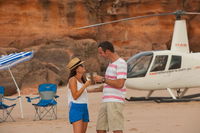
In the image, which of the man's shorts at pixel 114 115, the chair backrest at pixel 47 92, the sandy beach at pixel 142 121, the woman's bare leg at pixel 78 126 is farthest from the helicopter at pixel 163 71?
the man's shorts at pixel 114 115

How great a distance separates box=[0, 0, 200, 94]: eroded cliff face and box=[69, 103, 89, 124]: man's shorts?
15.6 meters

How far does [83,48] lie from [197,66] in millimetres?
12277

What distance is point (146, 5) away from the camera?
33.9 meters

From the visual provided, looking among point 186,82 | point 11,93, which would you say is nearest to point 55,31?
point 11,93

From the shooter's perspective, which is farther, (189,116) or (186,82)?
(186,82)

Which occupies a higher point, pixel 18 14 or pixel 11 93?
pixel 18 14

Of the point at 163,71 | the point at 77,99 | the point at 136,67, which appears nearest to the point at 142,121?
the point at 77,99

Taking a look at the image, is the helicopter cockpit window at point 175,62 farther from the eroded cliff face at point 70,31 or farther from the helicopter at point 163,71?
the eroded cliff face at point 70,31

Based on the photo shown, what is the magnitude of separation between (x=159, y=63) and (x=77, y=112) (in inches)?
352

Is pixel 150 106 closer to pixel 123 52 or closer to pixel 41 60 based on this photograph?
pixel 41 60

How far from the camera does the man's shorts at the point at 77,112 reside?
670 centimetres

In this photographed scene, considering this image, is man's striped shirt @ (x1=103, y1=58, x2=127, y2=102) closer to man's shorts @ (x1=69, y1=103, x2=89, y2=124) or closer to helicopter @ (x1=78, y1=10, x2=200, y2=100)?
man's shorts @ (x1=69, y1=103, x2=89, y2=124)

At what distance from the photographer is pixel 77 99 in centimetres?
681

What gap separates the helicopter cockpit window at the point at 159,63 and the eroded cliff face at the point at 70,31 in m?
8.88
